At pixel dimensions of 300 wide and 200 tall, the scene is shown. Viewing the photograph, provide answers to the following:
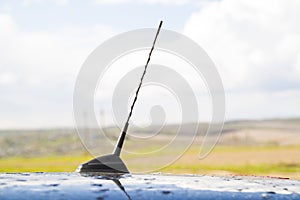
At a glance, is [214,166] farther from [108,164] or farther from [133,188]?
[133,188]

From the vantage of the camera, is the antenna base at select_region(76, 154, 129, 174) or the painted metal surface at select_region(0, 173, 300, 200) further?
the antenna base at select_region(76, 154, 129, 174)

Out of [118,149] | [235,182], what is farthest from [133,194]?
[118,149]

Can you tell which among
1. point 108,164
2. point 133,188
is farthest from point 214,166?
point 133,188

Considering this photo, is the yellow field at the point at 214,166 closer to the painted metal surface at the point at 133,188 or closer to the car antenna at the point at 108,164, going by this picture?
the car antenna at the point at 108,164

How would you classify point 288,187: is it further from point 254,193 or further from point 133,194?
point 133,194

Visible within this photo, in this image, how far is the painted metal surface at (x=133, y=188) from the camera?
11.0 ft

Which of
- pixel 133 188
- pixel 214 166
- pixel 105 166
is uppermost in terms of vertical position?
pixel 214 166

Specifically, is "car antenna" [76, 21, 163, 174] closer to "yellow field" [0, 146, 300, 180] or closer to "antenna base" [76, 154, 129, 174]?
"antenna base" [76, 154, 129, 174]

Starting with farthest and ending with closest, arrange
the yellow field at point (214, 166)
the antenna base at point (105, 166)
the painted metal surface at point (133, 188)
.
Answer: the yellow field at point (214, 166) → the antenna base at point (105, 166) → the painted metal surface at point (133, 188)

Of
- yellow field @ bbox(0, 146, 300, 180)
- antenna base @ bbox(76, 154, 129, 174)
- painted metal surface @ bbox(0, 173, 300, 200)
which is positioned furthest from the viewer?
yellow field @ bbox(0, 146, 300, 180)

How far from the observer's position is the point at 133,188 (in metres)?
3.51

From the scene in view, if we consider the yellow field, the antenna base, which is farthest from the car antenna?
the yellow field

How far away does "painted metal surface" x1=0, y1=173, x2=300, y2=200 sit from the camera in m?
3.34

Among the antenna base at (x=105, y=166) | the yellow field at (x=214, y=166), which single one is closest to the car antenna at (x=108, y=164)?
the antenna base at (x=105, y=166)
